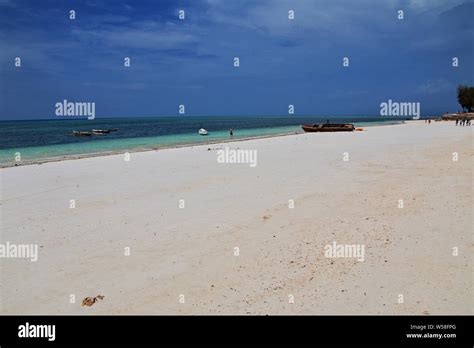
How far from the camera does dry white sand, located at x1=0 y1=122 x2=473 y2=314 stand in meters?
5.21

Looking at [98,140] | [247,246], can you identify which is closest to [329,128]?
[98,140]

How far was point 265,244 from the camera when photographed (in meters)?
7.13

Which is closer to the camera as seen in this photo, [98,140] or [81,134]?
[98,140]

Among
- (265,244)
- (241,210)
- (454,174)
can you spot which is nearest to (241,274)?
(265,244)

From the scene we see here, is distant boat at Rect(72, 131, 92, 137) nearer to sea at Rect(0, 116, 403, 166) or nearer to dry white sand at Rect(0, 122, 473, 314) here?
sea at Rect(0, 116, 403, 166)

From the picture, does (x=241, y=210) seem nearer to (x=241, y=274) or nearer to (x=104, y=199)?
(x=241, y=274)

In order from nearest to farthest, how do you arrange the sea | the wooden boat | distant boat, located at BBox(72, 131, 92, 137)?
the sea
the wooden boat
distant boat, located at BBox(72, 131, 92, 137)

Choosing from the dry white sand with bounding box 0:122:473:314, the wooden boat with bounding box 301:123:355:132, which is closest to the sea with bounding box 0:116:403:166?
the wooden boat with bounding box 301:123:355:132

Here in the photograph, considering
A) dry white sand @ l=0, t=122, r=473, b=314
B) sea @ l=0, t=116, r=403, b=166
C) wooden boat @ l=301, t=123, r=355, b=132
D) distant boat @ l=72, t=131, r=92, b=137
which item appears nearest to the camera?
dry white sand @ l=0, t=122, r=473, b=314

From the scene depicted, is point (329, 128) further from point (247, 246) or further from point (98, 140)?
point (247, 246)

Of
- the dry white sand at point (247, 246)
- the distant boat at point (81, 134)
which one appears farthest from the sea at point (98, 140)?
the dry white sand at point (247, 246)

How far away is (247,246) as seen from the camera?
708 centimetres

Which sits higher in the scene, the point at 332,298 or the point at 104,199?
the point at 104,199
